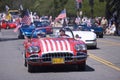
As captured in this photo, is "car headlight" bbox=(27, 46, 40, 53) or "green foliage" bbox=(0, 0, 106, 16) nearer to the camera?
"car headlight" bbox=(27, 46, 40, 53)

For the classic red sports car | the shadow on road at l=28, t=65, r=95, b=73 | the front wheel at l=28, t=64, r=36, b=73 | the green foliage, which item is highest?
the green foliage

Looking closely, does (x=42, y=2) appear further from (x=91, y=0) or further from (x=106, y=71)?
(x=106, y=71)

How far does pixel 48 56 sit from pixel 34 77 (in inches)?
38.9

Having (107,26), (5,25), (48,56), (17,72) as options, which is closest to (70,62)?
(48,56)

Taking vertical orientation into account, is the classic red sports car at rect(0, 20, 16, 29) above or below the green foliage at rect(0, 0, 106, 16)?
below

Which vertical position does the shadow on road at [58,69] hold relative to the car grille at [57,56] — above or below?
below

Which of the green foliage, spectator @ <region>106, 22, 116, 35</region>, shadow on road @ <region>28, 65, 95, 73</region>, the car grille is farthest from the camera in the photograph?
the green foliage

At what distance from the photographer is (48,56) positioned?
48.6 ft

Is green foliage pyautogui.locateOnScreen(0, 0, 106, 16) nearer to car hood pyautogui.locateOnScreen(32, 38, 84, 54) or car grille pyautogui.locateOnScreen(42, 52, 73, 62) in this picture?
car hood pyautogui.locateOnScreen(32, 38, 84, 54)

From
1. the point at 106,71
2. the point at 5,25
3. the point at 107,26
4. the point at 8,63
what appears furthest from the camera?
the point at 5,25

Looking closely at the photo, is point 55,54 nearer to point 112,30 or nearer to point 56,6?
point 112,30

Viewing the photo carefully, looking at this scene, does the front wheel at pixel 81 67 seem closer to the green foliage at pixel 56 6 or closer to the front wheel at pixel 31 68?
the front wheel at pixel 31 68

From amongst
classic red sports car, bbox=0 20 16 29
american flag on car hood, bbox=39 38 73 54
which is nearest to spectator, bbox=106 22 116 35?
classic red sports car, bbox=0 20 16 29

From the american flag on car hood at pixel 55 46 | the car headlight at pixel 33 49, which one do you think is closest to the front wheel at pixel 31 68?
the car headlight at pixel 33 49
